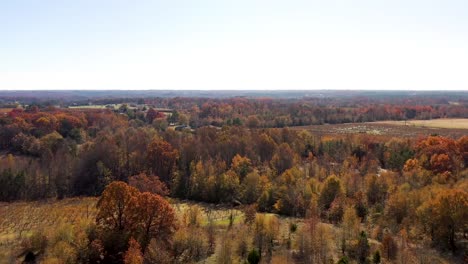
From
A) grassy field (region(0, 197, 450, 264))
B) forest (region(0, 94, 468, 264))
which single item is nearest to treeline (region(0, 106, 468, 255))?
forest (region(0, 94, 468, 264))

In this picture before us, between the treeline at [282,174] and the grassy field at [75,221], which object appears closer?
the grassy field at [75,221]

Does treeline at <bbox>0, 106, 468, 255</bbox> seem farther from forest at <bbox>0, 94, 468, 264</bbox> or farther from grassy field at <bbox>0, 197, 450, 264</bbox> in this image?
grassy field at <bbox>0, 197, 450, 264</bbox>

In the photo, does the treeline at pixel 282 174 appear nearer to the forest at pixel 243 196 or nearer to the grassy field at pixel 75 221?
the forest at pixel 243 196

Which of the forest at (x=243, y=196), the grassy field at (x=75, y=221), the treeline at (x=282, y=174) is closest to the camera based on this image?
the forest at (x=243, y=196)

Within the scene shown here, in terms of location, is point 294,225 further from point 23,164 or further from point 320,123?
point 320,123

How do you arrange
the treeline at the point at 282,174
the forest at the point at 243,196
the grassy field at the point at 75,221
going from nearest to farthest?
the forest at the point at 243,196 < the grassy field at the point at 75,221 < the treeline at the point at 282,174

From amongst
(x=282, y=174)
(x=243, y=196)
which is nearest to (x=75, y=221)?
(x=243, y=196)

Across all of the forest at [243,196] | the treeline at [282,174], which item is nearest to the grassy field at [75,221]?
the forest at [243,196]
